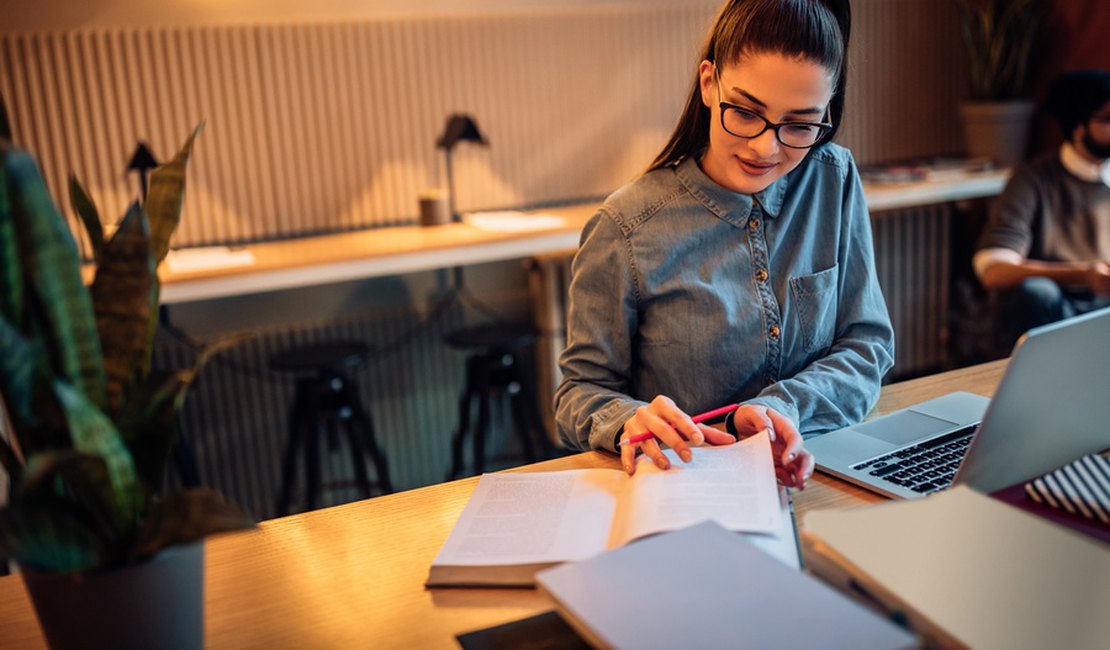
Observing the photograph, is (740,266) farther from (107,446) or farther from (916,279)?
(916,279)

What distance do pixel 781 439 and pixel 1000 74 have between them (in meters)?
3.55

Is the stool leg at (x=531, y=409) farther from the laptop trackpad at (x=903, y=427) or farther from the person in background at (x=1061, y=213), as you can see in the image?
the laptop trackpad at (x=903, y=427)

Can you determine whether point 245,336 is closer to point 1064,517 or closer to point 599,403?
point 599,403

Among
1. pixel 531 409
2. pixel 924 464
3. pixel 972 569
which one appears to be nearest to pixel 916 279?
pixel 531 409

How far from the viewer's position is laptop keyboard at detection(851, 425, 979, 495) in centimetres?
116

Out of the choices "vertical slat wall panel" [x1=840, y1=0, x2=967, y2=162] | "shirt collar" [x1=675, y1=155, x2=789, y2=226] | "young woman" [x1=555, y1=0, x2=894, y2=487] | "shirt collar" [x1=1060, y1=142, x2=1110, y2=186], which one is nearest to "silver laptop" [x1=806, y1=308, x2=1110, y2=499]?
"young woman" [x1=555, y1=0, x2=894, y2=487]

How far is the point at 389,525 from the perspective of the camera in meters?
1.16

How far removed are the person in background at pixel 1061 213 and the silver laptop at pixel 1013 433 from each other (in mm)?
1915

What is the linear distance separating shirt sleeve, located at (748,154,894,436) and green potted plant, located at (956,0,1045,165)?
9.70 ft

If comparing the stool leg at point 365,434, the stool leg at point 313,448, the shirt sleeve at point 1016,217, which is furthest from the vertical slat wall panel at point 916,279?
the stool leg at point 313,448

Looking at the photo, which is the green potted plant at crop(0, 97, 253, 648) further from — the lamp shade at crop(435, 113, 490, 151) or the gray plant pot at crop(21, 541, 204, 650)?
the lamp shade at crop(435, 113, 490, 151)

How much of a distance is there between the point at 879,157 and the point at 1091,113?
53.9 inches

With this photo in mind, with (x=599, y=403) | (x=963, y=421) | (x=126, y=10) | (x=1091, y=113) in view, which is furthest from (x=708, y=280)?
(x=126, y=10)

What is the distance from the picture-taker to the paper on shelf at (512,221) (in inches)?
126
